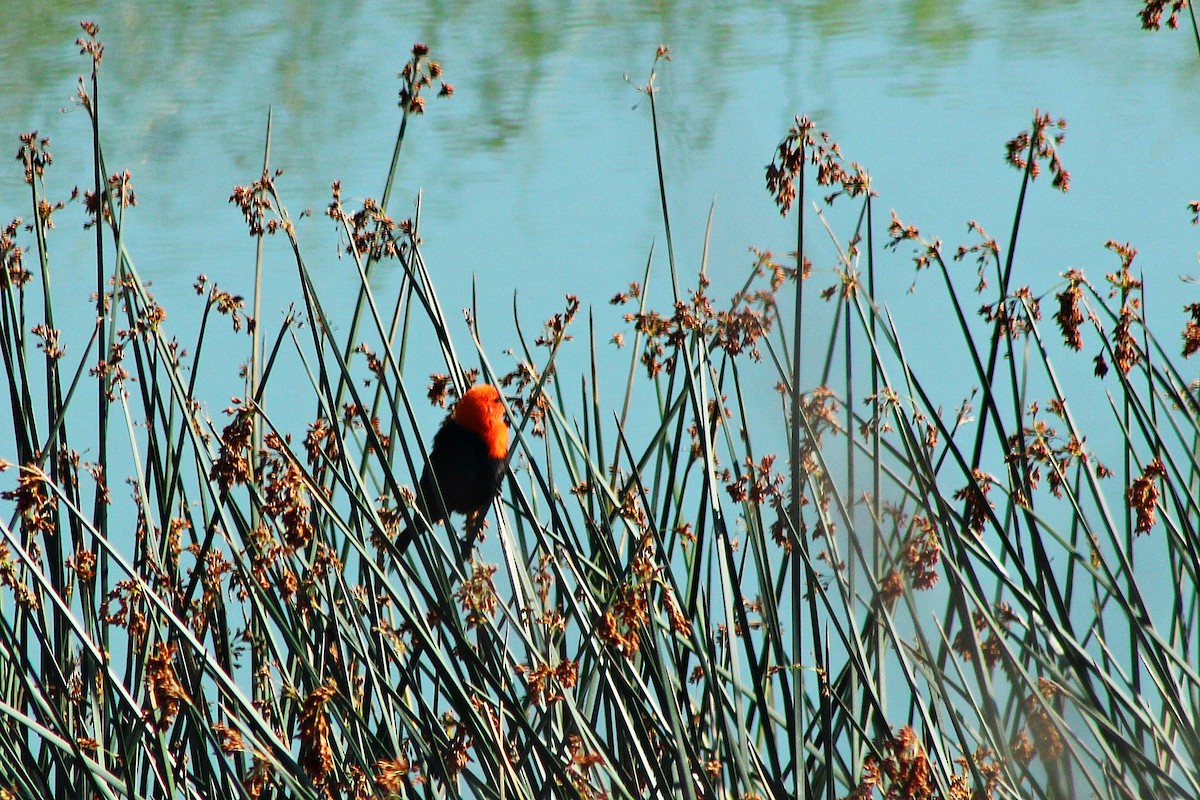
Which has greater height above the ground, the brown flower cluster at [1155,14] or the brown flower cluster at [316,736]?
the brown flower cluster at [1155,14]

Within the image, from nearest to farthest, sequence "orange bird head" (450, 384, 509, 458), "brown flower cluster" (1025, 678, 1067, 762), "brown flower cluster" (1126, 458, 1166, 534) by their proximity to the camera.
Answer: "brown flower cluster" (1025, 678, 1067, 762)
"brown flower cluster" (1126, 458, 1166, 534)
"orange bird head" (450, 384, 509, 458)

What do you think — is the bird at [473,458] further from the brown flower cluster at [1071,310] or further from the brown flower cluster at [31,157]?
the brown flower cluster at [1071,310]

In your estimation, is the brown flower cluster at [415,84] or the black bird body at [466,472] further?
the black bird body at [466,472]

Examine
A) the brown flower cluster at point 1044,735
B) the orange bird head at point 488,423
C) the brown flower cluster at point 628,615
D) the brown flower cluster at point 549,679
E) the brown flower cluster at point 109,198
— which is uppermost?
the orange bird head at point 488,423

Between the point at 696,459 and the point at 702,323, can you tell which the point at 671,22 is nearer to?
the point at 702,323

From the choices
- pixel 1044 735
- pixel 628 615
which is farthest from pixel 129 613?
pixel 1044 735

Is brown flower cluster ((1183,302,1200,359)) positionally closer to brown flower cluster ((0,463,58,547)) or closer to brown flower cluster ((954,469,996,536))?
brown flower cluster ((954,469,996,536))

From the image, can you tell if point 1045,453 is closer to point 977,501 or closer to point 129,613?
point 977,501

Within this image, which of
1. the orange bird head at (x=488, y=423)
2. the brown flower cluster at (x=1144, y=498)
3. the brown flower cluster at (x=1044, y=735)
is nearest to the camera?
the brown flower cluster at (x=1044, y=735)

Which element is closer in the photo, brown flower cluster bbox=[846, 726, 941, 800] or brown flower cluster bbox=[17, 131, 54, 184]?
brown flower cluster bbox=[846, 726, 941, 800]

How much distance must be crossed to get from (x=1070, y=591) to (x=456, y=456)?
5.73 feet

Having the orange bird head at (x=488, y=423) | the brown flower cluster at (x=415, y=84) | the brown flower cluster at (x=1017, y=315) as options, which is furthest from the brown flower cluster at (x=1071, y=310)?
the orange bird head at (x=488, y=423)

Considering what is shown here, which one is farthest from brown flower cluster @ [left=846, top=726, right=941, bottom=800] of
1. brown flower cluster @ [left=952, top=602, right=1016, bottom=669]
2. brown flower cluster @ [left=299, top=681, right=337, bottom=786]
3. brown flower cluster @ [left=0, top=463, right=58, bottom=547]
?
brown flower cluster @ [left=0, top=463, right=58, bottom=547]

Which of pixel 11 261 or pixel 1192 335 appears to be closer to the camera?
pixel 1192 335
